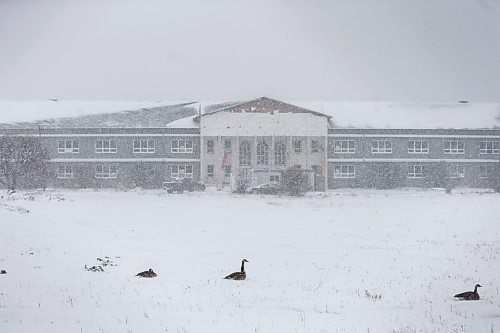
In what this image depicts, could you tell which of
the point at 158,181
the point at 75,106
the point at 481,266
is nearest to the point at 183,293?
the point at 481,266

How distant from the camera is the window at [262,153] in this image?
53.0 m

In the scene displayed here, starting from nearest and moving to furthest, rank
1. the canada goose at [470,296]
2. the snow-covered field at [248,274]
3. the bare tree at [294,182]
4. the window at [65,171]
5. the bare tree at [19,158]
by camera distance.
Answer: the snow-covered field at [248,274] → the canada goose at [470,296] → the bare tree at [19,158] → the bare tree at [294,182] → the window at [65,171]

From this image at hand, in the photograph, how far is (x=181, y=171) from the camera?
173 ft

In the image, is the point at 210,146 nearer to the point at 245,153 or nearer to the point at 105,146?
the point at 245,153

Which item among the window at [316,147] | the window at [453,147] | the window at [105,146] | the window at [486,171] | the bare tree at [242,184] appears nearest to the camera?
the bare tree at [242,184]

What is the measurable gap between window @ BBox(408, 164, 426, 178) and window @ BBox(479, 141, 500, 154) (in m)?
5.77

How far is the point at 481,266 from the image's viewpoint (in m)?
12.8

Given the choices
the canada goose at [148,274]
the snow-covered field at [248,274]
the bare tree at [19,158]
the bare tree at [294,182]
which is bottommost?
the snow-covered field at [248,274]

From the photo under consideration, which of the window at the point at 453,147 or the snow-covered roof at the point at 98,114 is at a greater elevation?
the snow-covered roof at the point at 98,114

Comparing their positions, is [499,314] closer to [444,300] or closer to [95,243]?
[444,300]

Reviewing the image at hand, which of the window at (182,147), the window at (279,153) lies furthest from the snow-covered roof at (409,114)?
the window at (182,147)

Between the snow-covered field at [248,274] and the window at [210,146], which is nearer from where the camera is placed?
the snow-covered field at [248,274]

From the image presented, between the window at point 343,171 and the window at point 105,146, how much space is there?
1993 centimetres

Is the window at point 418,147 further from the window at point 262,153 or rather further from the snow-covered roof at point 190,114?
the window at point 262,153
